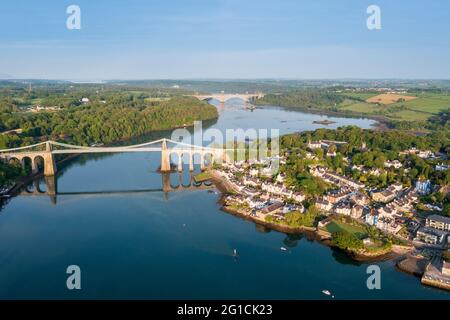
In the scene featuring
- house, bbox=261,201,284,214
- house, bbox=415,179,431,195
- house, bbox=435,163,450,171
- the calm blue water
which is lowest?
the calm blue water

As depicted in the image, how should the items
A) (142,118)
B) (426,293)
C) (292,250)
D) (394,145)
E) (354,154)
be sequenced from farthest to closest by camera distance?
(142,118), (394,145), (354,154), (292,250), (426,293)

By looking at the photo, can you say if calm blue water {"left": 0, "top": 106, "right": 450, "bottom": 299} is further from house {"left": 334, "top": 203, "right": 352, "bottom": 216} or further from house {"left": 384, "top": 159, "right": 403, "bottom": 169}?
house {"left": 384, "top": 159, "right": 403, "bottom": 169}

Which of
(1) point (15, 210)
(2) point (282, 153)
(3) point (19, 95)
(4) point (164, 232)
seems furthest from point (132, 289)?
(3) point (19, 95)

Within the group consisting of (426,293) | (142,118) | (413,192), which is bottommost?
(426,293)

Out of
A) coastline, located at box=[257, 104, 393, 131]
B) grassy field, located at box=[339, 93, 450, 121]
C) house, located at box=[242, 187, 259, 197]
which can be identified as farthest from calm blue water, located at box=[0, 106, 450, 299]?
grassy field, located at box=[339, 93, 450, 121]

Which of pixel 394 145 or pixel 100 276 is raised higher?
pixel 394 145

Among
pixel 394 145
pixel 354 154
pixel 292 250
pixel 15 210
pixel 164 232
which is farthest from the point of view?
pixel 394 145

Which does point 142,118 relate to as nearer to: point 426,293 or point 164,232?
point 164,232
